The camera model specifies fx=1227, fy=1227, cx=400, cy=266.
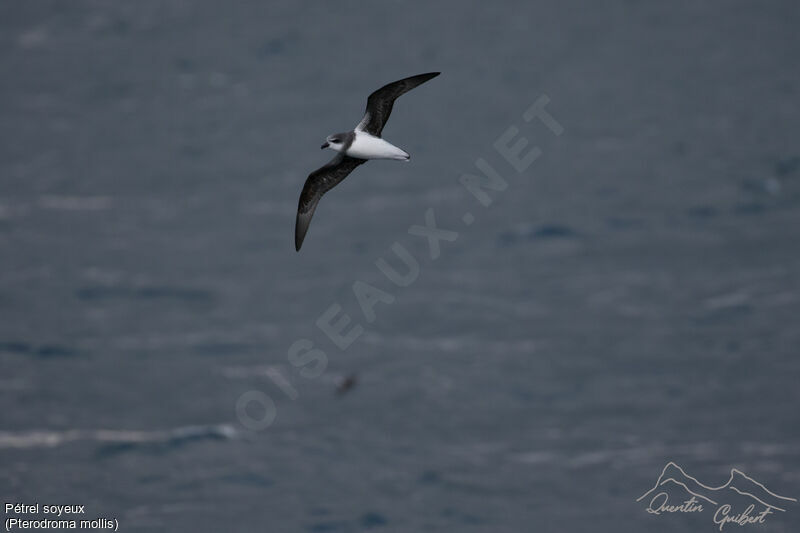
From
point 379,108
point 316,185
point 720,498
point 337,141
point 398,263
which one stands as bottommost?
point 337,141

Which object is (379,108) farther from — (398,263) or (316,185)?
(398,263)

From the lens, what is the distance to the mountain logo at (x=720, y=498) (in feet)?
156

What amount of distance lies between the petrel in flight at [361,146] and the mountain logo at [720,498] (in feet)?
106

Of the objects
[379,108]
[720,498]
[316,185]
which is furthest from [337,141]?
[720,498]

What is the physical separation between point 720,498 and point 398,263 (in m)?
19.6

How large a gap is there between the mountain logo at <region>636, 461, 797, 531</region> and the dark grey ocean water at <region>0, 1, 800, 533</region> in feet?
1.47

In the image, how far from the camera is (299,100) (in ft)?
223

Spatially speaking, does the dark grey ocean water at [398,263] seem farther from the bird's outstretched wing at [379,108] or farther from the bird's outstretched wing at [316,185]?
the bird's outstretched wing at [379,108]

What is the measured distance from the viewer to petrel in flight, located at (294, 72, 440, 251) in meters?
17.2

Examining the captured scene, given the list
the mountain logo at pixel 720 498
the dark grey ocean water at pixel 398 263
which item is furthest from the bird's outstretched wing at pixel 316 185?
the mountain logo at pixel 720 498

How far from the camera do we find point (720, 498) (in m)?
49.0

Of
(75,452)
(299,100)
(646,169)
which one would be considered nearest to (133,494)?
(75,452)

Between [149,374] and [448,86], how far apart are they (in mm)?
22803

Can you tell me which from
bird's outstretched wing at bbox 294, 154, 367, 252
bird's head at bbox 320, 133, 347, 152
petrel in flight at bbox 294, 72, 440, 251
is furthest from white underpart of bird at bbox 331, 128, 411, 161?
bird's outstretched wing at bbox 294, 154, 367, 252
